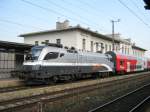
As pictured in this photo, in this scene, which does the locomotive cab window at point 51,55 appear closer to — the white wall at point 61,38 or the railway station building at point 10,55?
the railway station building at point 10,55

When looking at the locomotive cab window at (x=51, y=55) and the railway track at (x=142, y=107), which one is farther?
the locomotive cab window at (x=51, y=55)

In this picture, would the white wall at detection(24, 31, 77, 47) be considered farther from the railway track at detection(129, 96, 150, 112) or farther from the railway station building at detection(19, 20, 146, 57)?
the railway track at detection(129, 96, 150, 112)

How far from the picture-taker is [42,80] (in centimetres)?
2005

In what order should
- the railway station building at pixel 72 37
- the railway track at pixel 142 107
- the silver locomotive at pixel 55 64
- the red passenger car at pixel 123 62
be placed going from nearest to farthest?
1. the railway track at pixel 142 107
2. the silver locomotive at pixel 55 64
3. the red passenger car at pixel 123 62
4. the railway station building at pixel 72 37

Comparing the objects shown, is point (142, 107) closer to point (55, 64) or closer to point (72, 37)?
point (55, 64)

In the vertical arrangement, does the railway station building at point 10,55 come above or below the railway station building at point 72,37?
below

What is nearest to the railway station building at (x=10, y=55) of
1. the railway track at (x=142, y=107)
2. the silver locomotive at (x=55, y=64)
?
the silver locomotive at (x=55, y=64)

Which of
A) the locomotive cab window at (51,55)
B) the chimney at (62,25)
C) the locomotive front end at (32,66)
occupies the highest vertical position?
the chimney at (62,25)

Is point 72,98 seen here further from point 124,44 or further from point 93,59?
point 124,44

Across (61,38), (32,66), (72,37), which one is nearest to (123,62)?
(72,37)

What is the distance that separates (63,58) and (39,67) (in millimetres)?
3075

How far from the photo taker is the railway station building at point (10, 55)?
2312 centimetres

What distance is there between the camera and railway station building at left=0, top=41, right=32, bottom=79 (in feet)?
75.9

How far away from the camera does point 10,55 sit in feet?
80.2
